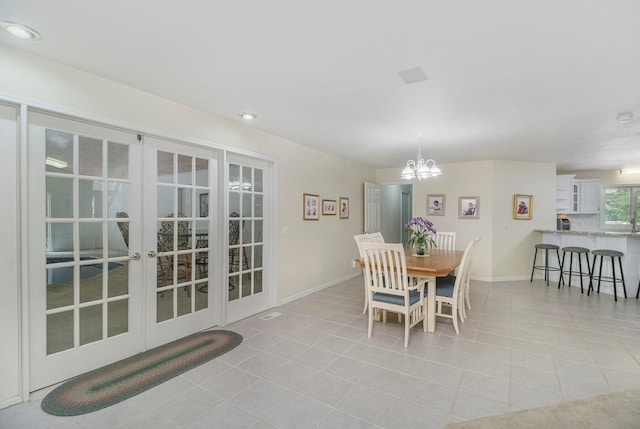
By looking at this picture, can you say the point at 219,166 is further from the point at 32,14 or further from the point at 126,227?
the point at 32,14

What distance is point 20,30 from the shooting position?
181 centimetres

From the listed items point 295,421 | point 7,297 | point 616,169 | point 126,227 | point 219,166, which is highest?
point 616,169

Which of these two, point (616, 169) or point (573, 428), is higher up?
point (616, 169)

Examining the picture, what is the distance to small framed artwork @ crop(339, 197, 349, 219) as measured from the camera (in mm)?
5715

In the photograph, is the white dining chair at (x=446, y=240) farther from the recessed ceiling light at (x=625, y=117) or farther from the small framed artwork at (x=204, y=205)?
the small framed artwork at (x=204, y=205)

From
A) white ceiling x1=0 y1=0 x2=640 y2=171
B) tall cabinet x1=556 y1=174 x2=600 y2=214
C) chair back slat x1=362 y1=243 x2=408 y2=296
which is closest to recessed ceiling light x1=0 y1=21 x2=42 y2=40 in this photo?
white ceiling x1=0 y1=0 x2=640 y2=171

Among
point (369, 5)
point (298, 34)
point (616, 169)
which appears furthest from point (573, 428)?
point (616, 169)

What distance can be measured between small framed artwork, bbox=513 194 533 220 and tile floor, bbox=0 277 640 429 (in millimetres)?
2388

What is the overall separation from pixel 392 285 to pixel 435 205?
3804 millimetres

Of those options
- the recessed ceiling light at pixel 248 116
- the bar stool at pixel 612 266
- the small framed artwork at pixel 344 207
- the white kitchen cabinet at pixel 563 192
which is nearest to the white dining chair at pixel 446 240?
the small framed artwork at pixel 344 207

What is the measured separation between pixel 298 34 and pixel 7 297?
2583 millimetres

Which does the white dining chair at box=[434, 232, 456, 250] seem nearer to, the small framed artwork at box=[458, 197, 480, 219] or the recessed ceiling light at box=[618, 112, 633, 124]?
the small framed artwork at box=[458, 197, 480, 219]

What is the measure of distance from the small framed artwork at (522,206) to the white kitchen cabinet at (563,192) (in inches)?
61.9

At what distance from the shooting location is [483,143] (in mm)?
4531
